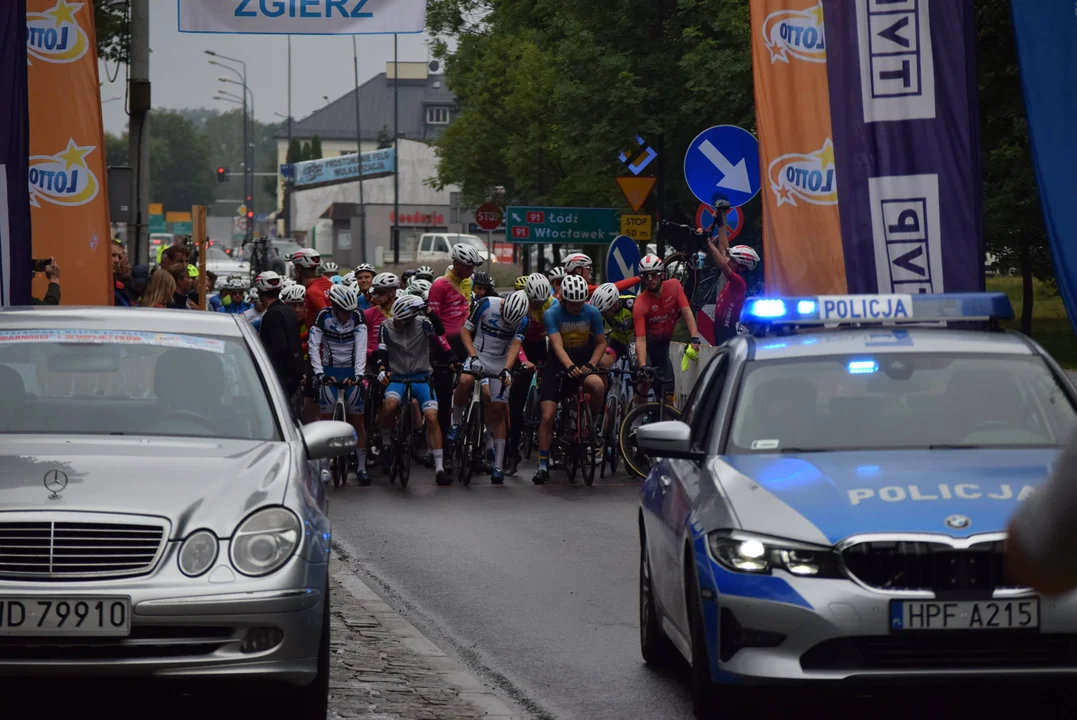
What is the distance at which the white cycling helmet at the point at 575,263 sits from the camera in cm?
2039

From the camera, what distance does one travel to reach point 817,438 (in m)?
7.44

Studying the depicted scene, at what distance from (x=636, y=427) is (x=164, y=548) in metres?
11.6

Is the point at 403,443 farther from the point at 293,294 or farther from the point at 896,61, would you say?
the point at 896,61

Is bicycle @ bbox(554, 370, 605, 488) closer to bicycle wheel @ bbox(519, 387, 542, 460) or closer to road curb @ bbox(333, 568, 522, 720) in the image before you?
bicycle wheel @ bbox(519, 387, 542, 460)

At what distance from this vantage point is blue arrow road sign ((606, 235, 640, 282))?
91.7ft

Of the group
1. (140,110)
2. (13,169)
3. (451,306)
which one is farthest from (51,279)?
(140,110)

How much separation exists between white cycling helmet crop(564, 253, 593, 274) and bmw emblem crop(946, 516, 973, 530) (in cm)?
1389

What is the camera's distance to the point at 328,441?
298 inches

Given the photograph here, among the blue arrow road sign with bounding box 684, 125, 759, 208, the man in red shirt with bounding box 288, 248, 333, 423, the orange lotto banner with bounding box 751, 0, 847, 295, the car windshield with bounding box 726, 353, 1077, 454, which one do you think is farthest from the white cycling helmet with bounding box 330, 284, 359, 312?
the car windshield with bounding box 726, 353, 1077, 454

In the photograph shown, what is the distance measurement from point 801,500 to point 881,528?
35cm

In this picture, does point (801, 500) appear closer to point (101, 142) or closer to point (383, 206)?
point (101, 142)

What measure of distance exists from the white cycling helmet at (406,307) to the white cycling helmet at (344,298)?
38 centimetres

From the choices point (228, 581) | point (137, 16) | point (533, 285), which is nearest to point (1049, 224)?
point (228, 581)

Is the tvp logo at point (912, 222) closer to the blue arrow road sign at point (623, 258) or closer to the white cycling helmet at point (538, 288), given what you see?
the white cycling helmet at point (538, 288)
